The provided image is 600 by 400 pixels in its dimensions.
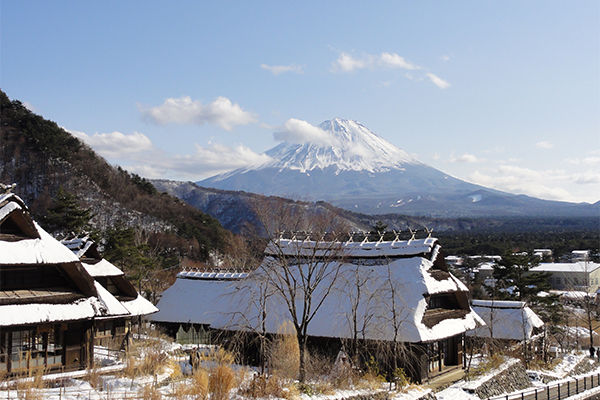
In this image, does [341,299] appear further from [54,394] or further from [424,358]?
[54,394]

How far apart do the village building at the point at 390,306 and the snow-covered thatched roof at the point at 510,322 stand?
11.8 ft

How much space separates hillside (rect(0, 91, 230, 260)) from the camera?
171 ft

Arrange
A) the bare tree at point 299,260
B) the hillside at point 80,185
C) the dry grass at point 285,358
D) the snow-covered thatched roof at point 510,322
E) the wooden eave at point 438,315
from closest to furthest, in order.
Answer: the dry grass at point 285,358 < the bare tree at point 299,260 < the wooden eave at point 438,315 < the snow-covered thatched roof at point 510,322 < the hillside at point 80,185

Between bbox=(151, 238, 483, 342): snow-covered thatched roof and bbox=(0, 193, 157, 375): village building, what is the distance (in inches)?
176

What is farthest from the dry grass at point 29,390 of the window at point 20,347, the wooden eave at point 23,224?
the wooden eave at point 23,224

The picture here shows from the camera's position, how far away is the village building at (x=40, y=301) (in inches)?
527

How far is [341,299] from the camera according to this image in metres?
18.5

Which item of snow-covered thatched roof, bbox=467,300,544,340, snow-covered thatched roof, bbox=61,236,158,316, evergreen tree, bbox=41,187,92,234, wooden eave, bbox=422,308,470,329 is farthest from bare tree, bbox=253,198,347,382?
evergreen tree, bbox=41,187,92,234

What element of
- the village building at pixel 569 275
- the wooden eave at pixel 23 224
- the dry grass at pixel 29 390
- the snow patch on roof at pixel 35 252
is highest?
the wooden eave at pixel 23 224

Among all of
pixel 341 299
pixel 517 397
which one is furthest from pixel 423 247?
pixel 517 397

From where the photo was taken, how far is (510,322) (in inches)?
976

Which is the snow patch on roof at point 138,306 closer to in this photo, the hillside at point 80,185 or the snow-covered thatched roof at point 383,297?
the snow-covered thatched roof at point 383,297

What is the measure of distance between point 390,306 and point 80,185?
155 ft

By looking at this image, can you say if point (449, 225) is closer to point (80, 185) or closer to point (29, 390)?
point (80, 185)
